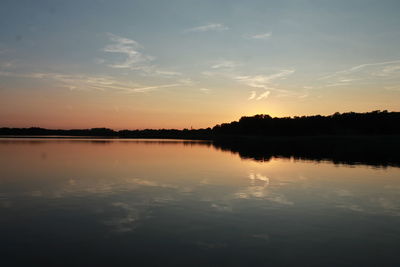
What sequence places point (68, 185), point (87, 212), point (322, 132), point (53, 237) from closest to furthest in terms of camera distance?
point (53, 237) < point (87, 212) < point (68, 185) < point (322, 132)

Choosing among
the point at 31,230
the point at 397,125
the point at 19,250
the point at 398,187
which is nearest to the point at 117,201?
the point at 31,230

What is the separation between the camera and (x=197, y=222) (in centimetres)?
1656

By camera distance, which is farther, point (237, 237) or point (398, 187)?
point (398, 187)

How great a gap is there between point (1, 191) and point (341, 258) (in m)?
23.1

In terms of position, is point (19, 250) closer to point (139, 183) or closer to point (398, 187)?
point (139, 183)

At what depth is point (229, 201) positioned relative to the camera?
70.8ft

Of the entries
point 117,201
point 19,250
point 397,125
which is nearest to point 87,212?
point 117,201

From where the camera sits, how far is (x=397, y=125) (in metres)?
164

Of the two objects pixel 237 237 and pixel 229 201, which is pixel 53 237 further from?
pixel 229 201

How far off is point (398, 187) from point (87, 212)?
2510 cm

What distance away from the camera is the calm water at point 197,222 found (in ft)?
39.4

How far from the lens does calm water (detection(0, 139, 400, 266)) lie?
39.4 ft

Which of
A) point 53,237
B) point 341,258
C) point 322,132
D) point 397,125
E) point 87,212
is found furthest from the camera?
point 322,132

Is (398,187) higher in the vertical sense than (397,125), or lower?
lower
